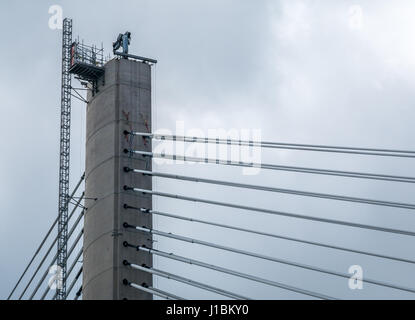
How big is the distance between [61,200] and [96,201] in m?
12.2

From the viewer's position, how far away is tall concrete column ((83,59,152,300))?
1828 inches

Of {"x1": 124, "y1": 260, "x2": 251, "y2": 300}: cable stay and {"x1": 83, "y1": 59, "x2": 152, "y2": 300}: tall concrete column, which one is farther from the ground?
{"x1": 83, "y1": 59, "x2": 152, "y2": 300}: tall concrete column

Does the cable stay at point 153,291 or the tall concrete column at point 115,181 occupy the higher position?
the tall concrete column at point 115,181

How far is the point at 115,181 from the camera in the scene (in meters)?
47.3

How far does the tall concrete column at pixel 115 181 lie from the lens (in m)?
46.4

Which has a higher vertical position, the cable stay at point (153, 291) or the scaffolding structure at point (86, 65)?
the scaffolding structure at point (86, 65)

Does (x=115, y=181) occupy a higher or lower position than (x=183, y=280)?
higher

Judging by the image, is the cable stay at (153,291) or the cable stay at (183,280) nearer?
the cable stay at (183,280)

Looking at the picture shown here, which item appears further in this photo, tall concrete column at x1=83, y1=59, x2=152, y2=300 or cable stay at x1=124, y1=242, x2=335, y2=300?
tall concrete column at x1=83, y1=59, x2=152, y2=300

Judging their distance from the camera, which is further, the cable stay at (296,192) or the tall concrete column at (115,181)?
the tall concrete column at (115,181)

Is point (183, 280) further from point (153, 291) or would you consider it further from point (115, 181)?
point (115, 181)

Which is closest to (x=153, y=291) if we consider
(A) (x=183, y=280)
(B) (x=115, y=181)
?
(A) (x=183, y=280)

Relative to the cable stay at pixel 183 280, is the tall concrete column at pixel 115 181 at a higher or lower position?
higher
